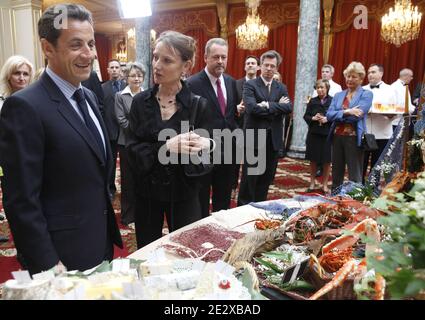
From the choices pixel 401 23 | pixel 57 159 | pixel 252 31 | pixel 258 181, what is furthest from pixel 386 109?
pixel 252 31

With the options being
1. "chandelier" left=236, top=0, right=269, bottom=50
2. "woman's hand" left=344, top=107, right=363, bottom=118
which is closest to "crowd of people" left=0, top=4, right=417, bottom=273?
"woman's hand" left=344, top=107, right=363, bottom=118

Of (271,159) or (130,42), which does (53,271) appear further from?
(130,42)

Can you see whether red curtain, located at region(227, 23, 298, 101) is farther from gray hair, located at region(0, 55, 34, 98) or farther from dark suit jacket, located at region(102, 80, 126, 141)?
gray hair, located at region(0, 55, 34, 98)

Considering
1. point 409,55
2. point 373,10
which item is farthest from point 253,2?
point 409,55

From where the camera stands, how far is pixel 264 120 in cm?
406

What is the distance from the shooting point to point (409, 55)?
956 cm

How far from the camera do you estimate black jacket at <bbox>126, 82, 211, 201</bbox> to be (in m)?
1.84

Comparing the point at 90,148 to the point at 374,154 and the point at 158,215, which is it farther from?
the point at 374,154

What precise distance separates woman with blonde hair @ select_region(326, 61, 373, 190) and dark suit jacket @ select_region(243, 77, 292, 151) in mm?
701

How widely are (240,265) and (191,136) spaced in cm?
67

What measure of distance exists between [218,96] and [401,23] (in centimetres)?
625

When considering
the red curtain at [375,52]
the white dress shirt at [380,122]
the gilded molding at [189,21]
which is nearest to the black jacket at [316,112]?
the white dress shirt at [380,122]

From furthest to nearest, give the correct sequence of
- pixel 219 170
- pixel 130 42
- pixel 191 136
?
1. pixel 130 42
2. pixel 219 170
3. pixel 191 136

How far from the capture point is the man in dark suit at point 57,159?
48.3 inches
